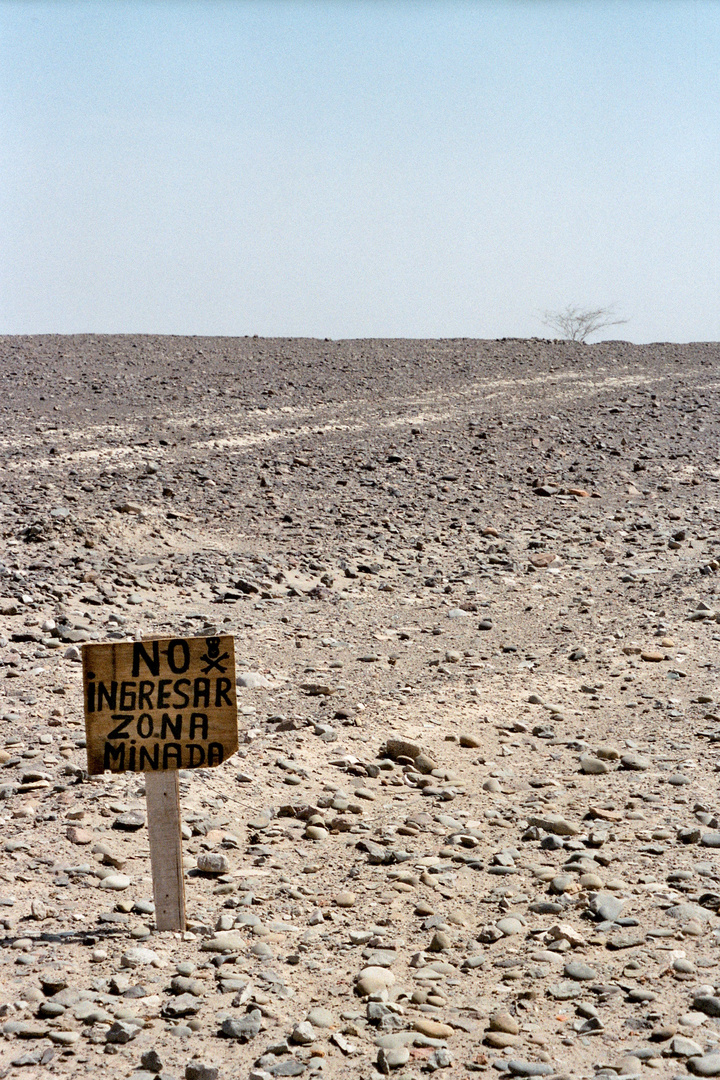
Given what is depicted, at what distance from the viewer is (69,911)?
143 inches

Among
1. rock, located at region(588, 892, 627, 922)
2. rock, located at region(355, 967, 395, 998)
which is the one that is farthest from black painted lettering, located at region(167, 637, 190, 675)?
rock, located at region(588, 892, 627, 922)

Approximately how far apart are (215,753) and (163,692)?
0.26 meters

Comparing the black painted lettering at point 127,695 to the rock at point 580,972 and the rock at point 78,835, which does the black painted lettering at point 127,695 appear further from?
the rock at point 580,972

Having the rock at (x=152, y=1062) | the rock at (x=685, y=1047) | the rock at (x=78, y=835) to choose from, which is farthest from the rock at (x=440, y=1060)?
the rock at (x=78, y=835)

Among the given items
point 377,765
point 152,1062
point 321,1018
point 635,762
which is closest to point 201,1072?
point 152,1062

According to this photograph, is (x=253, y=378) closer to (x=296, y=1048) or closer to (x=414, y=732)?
(x=414, y=732)

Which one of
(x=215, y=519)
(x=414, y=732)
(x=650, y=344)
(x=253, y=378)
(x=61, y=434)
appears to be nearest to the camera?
(x=414, y=732)

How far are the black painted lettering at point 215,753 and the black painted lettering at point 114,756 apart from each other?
0.27 metres

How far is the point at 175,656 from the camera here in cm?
342

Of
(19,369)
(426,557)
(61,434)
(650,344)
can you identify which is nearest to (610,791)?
(426,557)

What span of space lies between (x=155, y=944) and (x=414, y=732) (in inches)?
91.3

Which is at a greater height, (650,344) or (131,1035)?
(650,344)

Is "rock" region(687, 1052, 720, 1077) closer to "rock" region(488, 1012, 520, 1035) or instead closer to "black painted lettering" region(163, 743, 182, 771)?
"rock" region(488, 1012, 520, 1035)

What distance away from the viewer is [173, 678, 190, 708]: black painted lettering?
3.43 meters
